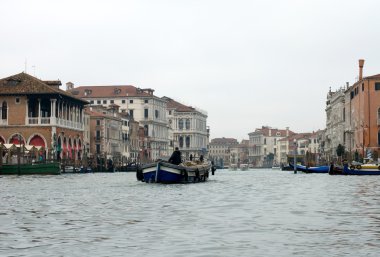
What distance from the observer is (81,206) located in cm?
2261

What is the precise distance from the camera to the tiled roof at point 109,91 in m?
127

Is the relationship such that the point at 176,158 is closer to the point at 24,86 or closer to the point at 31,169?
the point at 31,169

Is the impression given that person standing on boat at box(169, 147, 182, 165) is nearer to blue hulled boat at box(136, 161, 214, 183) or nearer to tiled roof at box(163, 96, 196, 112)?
blue hulled boat at box(136, 161, 214, 183)

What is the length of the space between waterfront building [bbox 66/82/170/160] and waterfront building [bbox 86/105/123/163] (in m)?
18.0

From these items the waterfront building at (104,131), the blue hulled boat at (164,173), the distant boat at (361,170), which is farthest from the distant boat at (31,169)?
the waterfront building at (104,131)

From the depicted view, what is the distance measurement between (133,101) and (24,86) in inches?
2165

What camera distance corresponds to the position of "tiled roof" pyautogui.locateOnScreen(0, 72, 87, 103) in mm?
71800

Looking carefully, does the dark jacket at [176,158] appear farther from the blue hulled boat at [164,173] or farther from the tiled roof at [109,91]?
the tiled roof at [109,91]

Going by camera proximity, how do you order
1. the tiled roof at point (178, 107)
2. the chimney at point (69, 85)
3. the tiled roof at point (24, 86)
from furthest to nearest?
the tiled roof at point (178, 107) < the chimney at point (69, 85) < the tiled roof at point (24, 86)

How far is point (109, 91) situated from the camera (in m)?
128

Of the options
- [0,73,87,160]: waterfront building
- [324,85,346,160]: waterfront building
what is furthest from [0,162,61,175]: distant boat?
[324,85,346,160]: waterfront building

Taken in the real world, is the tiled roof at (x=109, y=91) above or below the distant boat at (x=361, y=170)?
above

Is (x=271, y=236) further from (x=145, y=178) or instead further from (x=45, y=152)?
(x=45, y=152)

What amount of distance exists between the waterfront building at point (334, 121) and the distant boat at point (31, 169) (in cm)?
4959
